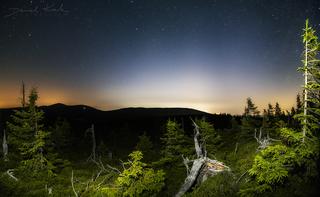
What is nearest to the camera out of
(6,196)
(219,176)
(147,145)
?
(219,176)

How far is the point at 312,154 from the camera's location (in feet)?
34.6

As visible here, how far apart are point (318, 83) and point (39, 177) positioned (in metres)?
22.0

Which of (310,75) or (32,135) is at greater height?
(310,75)

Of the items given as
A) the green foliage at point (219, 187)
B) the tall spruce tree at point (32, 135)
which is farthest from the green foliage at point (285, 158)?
the tall spruce tree at point (32, 135)

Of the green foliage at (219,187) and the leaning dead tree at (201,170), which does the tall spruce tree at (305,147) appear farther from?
the leaning dead tree at (201,170)

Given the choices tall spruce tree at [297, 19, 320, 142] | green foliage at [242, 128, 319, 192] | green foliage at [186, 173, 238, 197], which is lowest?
green foliage at [186, 173, 238, 197]

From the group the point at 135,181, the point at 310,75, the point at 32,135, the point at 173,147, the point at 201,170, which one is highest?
the point at 310,75

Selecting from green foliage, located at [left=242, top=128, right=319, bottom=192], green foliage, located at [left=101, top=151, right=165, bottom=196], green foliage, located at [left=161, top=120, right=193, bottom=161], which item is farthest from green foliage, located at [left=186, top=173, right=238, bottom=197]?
green foliage, located at [left=161, top=120, right=193, bottom=161]

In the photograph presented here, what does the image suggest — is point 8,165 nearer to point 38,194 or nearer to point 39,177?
point 39,177

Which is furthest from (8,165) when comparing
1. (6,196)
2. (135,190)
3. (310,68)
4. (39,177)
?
(310,68)

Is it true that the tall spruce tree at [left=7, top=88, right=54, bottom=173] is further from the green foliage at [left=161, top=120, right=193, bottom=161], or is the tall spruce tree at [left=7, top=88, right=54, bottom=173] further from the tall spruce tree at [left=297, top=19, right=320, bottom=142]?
the tall spruce tree at [left=297, top=19, right=320, bottom=142]

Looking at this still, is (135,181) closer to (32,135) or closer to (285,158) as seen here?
(285,158)

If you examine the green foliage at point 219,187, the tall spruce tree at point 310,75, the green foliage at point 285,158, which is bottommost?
the green foliage at point 219,187

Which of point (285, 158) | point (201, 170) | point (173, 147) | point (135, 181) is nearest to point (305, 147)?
point (285, 158)
